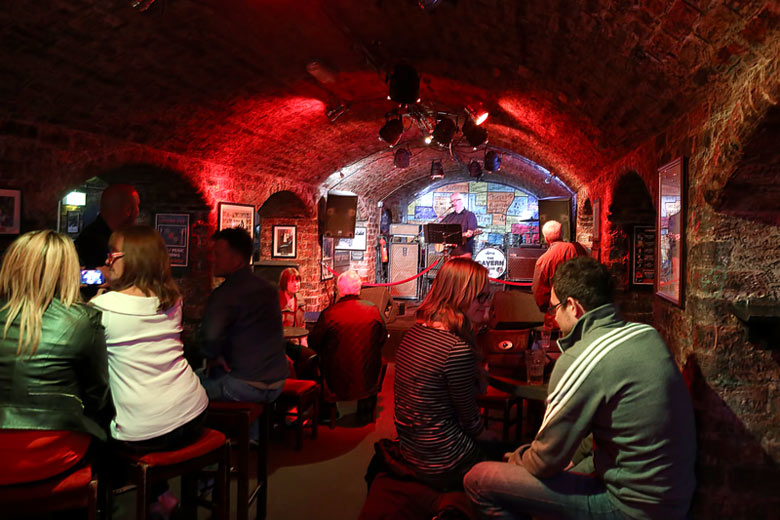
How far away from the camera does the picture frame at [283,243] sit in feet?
31.0

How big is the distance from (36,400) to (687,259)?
317 cm

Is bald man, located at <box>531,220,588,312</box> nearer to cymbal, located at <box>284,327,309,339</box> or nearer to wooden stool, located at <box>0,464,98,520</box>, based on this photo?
cymbal, located at <box>284,327,309,339</box>

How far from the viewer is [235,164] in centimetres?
711

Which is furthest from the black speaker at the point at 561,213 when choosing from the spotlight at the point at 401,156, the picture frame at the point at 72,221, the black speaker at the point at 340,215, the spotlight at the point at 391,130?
the picture frame at the point at 72,221

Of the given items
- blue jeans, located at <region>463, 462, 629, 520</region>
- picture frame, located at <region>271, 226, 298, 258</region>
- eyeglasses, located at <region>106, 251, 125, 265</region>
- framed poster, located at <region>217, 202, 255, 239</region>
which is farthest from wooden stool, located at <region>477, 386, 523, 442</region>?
picture frame, located at <region>271, 226, 298, 258</region>

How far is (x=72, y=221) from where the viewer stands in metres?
11.0

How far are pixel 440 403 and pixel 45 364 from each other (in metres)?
1.47

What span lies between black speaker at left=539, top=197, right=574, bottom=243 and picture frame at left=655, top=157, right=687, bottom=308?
20.6 feet

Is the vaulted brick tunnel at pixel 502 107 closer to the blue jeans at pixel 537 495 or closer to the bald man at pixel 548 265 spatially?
the bald man at pixel 548 265

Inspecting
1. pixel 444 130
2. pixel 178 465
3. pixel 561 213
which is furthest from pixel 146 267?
pixel 561 213

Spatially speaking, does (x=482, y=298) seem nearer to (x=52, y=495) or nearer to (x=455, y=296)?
(x=455, y=296)

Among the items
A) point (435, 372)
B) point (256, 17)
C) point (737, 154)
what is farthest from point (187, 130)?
point (737, 154)

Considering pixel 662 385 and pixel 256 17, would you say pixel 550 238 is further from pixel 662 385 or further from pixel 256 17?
pixel 662 385

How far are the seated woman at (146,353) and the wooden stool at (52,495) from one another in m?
0.24
